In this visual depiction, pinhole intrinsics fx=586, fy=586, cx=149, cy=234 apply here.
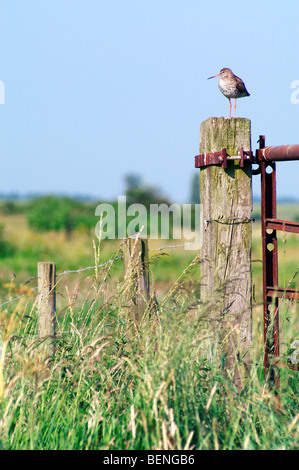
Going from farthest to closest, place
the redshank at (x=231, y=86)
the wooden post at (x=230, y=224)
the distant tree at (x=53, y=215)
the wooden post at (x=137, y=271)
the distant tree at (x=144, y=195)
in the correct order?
the distant tree at (x=144, y=195)
the distant tree at (x=53, y=215)
the redshank at (x=231, y=86)
the wooden post at (x=137, y=271)
the wooden post at (x=230, y=224)

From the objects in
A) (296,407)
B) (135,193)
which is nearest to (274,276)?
(296,407)

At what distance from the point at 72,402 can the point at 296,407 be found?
4.16 ft

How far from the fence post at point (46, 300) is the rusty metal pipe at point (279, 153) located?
1.59 metres

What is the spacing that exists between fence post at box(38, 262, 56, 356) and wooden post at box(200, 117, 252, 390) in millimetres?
1000

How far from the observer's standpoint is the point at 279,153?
376 cm

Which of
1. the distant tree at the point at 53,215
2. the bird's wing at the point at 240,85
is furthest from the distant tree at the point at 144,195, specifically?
the bird's wing at the point at 240,85

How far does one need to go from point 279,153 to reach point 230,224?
1.81 feet

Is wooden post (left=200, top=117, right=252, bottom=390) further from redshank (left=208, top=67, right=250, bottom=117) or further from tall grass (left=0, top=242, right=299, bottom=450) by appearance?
redshank (left=208, top=67, right=250, bottom=117)

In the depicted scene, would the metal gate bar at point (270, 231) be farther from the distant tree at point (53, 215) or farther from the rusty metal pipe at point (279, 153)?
the distant tree at point (53, 215)

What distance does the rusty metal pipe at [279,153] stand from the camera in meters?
3.68

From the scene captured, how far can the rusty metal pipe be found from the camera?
3680 millimetres

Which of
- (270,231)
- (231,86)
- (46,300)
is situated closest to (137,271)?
(46,300)

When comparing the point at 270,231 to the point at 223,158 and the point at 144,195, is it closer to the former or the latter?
the point at 223,158
